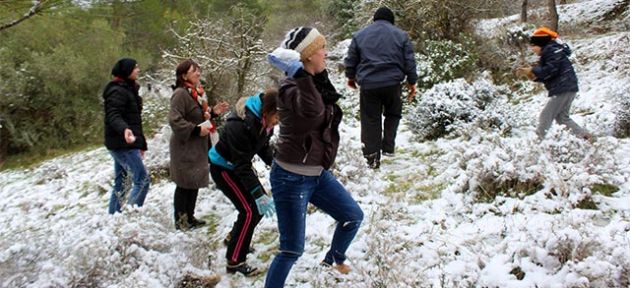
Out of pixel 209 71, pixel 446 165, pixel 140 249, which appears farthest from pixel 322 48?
pixel 209 71

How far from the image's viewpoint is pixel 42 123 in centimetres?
1220

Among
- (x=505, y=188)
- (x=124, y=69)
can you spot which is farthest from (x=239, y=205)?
(x=505, y=188)

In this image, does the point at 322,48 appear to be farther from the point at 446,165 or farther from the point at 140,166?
the point at 446,165

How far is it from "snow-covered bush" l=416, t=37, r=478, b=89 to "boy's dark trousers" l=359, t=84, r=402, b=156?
15.9 ft

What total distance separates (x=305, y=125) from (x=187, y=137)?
6.35 feet

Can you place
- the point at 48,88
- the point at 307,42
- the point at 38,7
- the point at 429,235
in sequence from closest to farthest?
1. the point at 307,42
2. the point at 38,7
3. the point at 429,235
4. the point at 48,88

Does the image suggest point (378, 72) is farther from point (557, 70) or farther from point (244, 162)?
point (244, 162)

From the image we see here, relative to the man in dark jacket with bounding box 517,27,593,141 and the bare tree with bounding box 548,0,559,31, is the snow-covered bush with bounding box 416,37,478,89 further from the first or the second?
the man in dark jacket with bounding box 517,27,593,141

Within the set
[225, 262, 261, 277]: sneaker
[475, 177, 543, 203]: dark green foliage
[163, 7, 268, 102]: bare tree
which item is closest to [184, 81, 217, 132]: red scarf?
[225, 262, 261, 277]: sneaker

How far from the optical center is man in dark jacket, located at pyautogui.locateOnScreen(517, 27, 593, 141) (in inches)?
195

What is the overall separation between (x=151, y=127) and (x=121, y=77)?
25.3 feet

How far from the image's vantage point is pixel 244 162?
3.15 meters

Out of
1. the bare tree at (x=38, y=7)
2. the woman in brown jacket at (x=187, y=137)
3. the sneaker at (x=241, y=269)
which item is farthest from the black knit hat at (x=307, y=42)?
the bare tree at (x=38, y=7)

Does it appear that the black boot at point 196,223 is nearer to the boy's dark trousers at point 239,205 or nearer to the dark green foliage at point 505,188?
the boy's dark trousers at point 239,205
